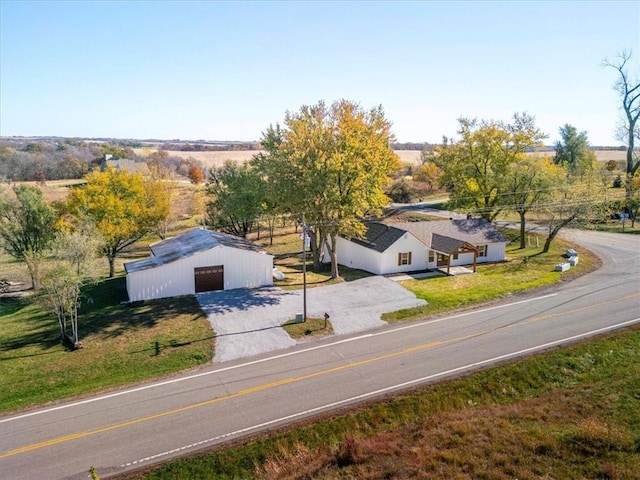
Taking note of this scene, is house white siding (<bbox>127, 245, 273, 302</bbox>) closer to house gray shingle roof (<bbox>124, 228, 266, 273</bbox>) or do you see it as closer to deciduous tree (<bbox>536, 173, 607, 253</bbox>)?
house gray shingle roof (<bbox>124, 228, 266, 273</bbox>)

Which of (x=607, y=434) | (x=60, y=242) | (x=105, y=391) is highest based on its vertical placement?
(x=60, y=242)

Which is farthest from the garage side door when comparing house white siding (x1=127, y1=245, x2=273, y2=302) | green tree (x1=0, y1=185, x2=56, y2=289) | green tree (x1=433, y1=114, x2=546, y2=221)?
green tree (x1=433, y1=114, x2=546, y2=221)

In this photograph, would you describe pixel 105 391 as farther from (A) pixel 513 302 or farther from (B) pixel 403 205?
(B) pixel 403 205

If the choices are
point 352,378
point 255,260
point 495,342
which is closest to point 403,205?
point 255,260

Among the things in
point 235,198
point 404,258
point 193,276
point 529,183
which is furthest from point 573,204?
point 193,276

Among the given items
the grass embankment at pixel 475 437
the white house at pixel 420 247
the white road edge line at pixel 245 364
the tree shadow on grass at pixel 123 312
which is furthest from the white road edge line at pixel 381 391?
the white house at pixel 420 247

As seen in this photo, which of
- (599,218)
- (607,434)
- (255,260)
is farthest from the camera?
(599,218)

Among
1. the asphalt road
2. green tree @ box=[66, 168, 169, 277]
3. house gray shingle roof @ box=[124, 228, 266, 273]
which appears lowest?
the asphalt road
